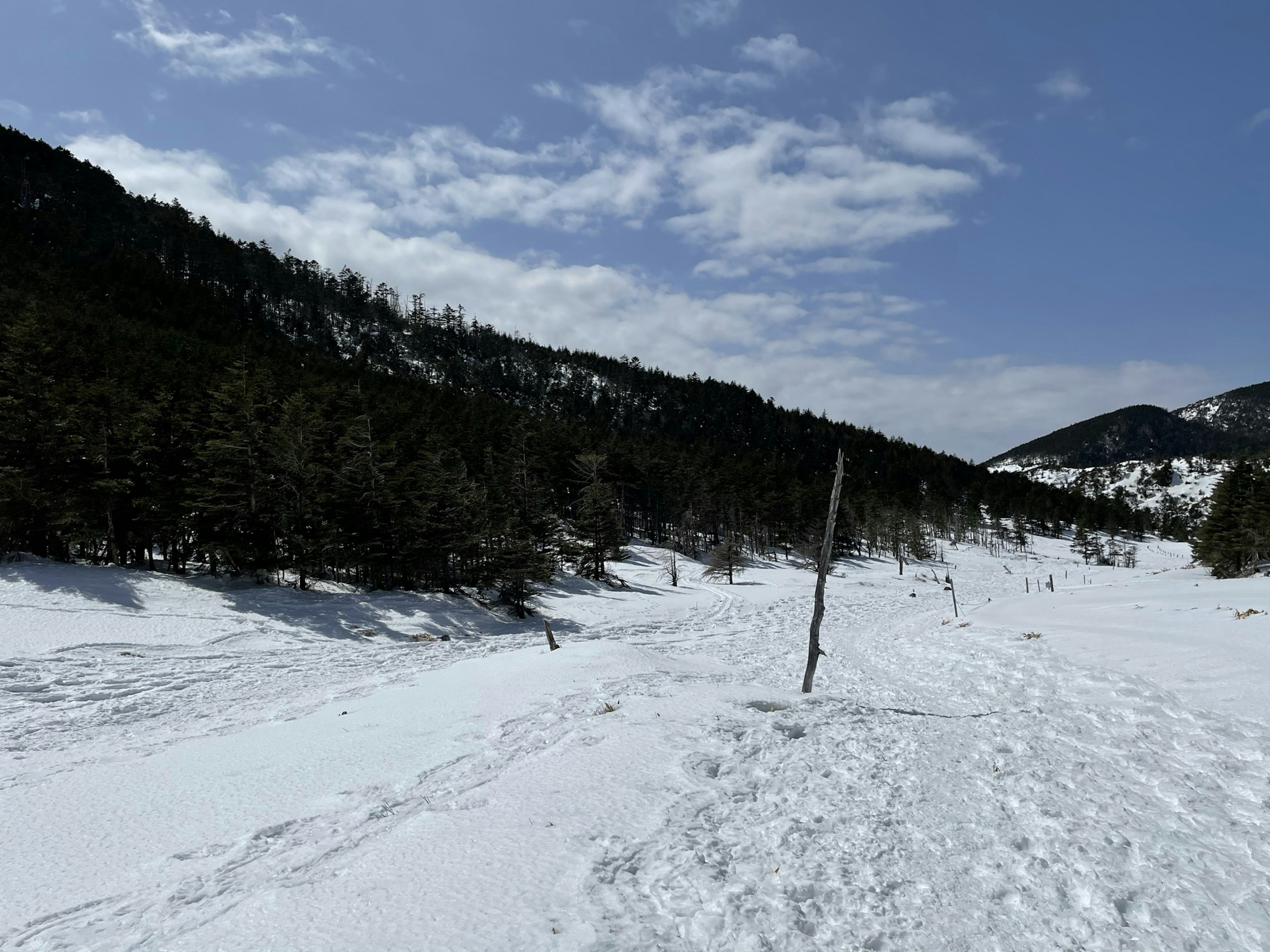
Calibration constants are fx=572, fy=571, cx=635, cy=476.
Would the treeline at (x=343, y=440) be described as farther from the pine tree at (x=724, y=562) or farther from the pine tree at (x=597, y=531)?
the pine tree at (x=724, y=562)

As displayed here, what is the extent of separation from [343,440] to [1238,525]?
76627 millimetres

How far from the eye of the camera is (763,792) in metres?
7.50

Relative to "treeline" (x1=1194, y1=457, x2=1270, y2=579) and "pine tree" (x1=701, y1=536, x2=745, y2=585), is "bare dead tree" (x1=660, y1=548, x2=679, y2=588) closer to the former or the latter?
"pine tree" (x1=701, y1=536, x2=745, y2=585)

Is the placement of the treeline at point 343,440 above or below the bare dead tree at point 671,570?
above

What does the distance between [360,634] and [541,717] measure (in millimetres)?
16476

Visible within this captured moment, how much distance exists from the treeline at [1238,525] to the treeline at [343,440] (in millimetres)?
31246

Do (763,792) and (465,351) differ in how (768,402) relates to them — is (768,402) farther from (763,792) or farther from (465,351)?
(763,792)

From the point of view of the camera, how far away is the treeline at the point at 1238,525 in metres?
48.9

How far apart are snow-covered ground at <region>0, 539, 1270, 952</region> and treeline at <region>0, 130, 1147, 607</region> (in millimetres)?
10306

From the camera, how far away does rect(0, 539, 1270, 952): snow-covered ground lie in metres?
4.70

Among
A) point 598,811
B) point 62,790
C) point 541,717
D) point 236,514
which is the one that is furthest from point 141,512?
point 598,811

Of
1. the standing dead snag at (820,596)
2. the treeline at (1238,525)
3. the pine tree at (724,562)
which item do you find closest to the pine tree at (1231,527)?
the treeline at (1238,525)

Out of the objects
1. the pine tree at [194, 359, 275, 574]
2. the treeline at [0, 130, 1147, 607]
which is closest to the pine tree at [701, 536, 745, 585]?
the treeline at [0, 130, 1147, 607]

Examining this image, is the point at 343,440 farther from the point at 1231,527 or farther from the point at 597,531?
the point at 1231,527
